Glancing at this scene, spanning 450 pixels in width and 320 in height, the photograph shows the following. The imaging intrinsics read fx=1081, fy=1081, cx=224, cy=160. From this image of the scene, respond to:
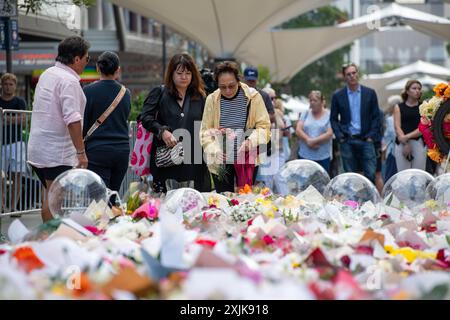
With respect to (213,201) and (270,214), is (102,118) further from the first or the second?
(270,214)

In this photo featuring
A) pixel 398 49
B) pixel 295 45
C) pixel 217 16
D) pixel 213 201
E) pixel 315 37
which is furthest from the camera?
pixel 398 49

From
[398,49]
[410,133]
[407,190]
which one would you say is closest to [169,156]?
[407,190]

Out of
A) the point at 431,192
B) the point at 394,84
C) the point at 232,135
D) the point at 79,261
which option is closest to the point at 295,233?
the point at 79,261

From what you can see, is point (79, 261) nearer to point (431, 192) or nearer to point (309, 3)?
point (431, 192)

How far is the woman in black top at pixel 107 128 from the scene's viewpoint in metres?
9.55

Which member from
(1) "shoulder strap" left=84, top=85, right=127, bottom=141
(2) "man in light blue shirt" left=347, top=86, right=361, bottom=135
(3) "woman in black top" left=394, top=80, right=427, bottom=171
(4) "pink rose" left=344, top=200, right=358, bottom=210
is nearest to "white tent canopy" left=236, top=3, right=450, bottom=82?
(3) "woman in black top" left=394, top=80, right=427, bottom=171

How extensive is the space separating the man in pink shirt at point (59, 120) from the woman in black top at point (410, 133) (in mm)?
6860

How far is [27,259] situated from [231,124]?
544cm

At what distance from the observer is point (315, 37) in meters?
42.7

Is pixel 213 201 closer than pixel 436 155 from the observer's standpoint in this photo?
Yes

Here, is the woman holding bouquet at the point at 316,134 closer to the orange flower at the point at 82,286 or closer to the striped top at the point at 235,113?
the striped top at the point at 235,113

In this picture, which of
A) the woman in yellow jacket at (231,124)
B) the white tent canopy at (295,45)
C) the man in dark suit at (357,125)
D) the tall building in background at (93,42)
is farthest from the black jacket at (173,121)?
the white tent canopy at (295,45)

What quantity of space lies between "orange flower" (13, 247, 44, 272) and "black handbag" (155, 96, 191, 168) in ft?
17.2

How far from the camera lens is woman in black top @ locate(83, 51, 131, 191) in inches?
376
